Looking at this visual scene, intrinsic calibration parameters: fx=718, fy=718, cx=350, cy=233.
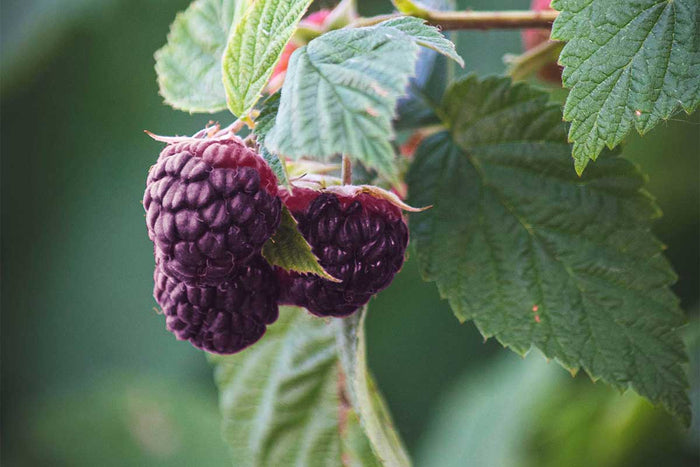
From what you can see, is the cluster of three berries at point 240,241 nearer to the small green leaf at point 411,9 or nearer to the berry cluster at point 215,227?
the berry cluster at point 215,227

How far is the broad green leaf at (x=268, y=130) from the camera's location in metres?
0.55

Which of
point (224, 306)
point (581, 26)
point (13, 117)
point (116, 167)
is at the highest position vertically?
point (581, 26)

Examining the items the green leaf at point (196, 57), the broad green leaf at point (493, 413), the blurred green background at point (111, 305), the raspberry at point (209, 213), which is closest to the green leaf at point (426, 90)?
the green leaf at point (196, 57)

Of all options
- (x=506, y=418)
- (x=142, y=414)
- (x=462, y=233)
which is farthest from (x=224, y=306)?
(x=142, y=414)

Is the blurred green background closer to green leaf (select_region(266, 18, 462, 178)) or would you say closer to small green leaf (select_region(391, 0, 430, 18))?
small green leaf (select_region(391, 0, 430, 18))

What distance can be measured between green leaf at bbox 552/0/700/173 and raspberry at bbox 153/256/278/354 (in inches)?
11.1

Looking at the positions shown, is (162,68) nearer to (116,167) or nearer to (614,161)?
(614,161)

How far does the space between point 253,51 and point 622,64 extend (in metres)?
0.29

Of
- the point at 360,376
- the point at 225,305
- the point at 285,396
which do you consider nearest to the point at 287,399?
the point at 285,396

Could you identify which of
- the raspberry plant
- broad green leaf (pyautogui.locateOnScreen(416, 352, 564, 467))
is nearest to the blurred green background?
broad green leaf (pyautogui.locateOnScreen(416, 352, 564, 467))

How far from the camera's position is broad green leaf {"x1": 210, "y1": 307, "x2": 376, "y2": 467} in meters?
0.96

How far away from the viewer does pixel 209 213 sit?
0.56 metres

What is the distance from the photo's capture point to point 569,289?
0.72 meters

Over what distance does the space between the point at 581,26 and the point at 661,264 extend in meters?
0.26
